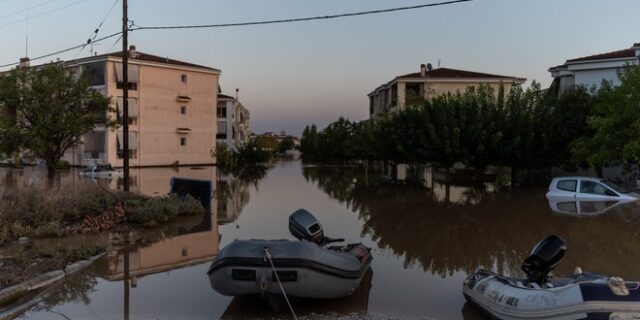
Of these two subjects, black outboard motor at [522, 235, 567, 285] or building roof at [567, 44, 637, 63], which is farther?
building roof at [567, 44, 637, 63]

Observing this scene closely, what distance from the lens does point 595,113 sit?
2230 centimetres

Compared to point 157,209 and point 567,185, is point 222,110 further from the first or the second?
point 157,209

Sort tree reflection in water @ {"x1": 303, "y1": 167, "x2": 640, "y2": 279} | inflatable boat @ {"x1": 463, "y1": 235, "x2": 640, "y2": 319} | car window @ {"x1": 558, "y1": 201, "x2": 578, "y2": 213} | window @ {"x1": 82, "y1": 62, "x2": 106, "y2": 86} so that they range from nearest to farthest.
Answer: inflatable boat @ {"x1": 463, "y1": 235, "x2": 640, "y2": 319}, tree reflection in water @ {"x1": 303, "y1": 167, "x2": 640, "y2": 279}, car window @ {"x1": 558, "y1": 201, "x2": 578, "y2": 213}, window @ {"x1": 82, "y1": 62, "x2": 106, "y2": 86}

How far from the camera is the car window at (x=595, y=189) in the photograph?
721 inches

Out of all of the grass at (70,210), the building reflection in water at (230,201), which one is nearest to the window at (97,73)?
the building reflection in water at (230,201)

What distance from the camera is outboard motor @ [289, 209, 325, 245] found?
8742 mm

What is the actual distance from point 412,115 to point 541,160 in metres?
6.65

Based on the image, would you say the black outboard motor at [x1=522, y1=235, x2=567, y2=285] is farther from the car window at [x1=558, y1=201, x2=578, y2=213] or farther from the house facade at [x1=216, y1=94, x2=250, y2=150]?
the house facade at [x1=216, y1=94, x2=250, y2=150]

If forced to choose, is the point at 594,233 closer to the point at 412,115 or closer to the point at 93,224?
the point at 93,224

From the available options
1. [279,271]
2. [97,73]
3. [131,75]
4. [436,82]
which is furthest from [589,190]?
[97,73]

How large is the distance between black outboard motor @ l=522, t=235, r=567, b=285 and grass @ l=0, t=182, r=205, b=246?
1008 cm

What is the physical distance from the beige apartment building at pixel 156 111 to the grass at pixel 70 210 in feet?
92.3

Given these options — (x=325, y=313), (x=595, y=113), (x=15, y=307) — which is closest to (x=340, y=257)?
(x=325, y=313)

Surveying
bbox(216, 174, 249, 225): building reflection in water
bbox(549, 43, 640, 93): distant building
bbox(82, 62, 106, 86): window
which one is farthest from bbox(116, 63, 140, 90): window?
bbox(549, 43, 640, 93): distant building
